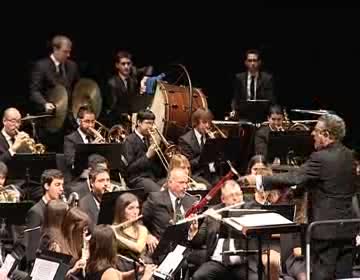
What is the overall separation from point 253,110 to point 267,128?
1.05 feet

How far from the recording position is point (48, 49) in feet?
38.0

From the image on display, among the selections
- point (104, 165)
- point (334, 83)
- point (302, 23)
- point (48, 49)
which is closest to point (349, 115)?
point (334, 83)

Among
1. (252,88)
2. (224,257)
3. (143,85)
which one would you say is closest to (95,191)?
(224,257)

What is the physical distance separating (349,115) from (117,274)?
6.23 metres

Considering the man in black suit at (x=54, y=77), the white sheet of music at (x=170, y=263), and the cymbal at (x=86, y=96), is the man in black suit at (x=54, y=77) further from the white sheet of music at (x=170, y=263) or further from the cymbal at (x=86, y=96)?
the white sheet of music at (x=170, y=263)

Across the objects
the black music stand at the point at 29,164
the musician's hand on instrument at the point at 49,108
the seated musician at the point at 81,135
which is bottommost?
the black music stand at the point at 29,164

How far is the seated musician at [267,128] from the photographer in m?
10.5

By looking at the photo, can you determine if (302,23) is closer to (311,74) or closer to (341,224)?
(311,74)

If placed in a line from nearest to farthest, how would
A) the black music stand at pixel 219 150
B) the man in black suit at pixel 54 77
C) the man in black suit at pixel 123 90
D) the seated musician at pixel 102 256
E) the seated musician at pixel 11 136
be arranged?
the seated musician at pixel 102 256 < the black music stand at pixel 219 150 < the seated musician at pixel 11 136 < the man in black suit at pixel 54 77 < the man in black suit at pixel 123 90

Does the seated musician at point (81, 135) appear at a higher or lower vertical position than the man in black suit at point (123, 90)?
lower

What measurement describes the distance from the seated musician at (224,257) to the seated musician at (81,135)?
240 cm

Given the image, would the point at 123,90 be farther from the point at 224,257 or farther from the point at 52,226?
the point at 52,226

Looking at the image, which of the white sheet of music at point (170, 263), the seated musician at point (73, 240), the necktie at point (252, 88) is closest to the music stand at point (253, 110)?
the necktie at point (252, 88)

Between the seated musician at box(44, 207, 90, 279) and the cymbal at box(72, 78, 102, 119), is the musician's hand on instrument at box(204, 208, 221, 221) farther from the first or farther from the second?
the cymbal at box(72, 78, 102, 119)
